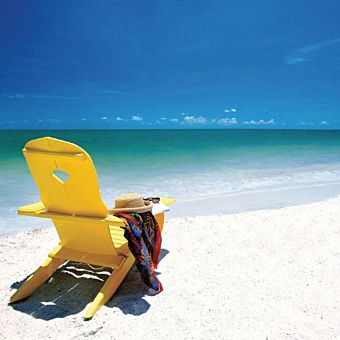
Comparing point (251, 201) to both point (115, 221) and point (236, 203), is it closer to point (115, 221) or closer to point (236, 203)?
point (236, 203)

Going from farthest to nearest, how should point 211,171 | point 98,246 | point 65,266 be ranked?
point 211,171
point 65,266
point 98,246

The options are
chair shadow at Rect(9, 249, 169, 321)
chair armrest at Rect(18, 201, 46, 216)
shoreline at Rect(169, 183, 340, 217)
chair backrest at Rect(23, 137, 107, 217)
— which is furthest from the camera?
shoreline at Rect(169, 183, 340, 217)

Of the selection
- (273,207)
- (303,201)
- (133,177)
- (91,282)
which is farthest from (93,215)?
(133,177)

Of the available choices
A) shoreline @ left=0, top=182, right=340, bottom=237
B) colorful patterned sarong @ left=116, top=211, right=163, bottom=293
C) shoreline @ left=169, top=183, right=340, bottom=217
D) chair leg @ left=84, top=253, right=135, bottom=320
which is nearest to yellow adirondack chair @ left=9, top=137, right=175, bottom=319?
chair leg @ left=84, top=253, right=135, bottom=320

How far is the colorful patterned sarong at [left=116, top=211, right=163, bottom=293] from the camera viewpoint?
271cm

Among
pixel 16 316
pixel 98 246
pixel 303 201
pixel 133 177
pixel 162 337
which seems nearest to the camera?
pixel 162 337

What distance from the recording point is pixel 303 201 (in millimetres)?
6598

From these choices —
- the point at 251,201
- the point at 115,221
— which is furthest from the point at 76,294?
the point at 251,201

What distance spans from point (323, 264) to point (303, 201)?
335cm

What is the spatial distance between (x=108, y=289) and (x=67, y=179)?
94cm

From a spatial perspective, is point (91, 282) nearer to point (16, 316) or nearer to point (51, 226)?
point (16, 316)

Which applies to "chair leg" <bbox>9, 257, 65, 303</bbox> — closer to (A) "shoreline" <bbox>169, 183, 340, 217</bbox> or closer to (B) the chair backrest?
(B) the chair backrest

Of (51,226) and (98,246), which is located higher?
(98,246)

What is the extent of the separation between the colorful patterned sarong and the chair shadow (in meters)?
0.17
